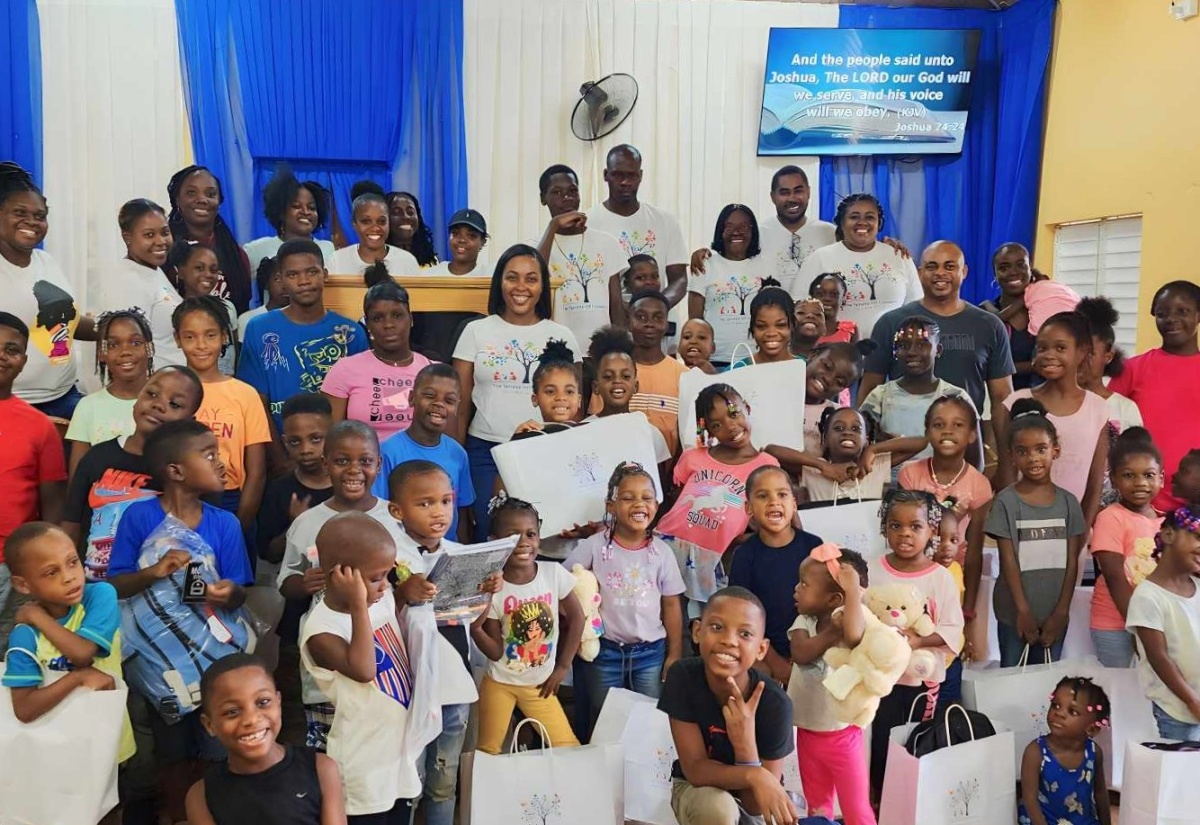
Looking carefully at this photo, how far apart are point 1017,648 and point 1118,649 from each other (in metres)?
0.32

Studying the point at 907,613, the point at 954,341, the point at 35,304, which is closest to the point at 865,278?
the point at 954,341

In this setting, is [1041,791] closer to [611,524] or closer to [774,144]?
[611,524]

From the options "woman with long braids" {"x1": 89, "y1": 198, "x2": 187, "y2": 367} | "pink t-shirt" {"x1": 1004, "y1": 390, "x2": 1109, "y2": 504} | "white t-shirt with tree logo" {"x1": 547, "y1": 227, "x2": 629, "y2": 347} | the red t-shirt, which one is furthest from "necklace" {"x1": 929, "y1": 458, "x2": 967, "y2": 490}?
the red t-shirt

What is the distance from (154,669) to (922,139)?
7.31 meters

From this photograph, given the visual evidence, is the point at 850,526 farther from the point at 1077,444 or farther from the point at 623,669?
the point at 1077,444

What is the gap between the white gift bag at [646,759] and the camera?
3029 millimetres

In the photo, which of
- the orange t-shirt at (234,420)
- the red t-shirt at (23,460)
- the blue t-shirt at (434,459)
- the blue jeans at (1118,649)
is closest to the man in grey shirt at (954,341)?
the blue jeans at (1118,649)

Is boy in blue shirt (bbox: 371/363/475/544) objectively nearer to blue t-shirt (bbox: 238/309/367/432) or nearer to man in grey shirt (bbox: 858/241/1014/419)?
blue t-shirt (bbox: 238/309/367/432)

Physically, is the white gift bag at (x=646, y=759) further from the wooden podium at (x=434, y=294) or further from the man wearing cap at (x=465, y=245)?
the man wearing cap at (x=465, y=245)

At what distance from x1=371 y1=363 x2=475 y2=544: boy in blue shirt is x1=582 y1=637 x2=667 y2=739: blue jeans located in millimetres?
627

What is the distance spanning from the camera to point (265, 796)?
2.36m

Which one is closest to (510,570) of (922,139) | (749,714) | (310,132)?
(749,714)

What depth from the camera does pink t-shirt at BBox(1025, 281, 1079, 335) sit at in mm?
5203

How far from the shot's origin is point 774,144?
851 cm
